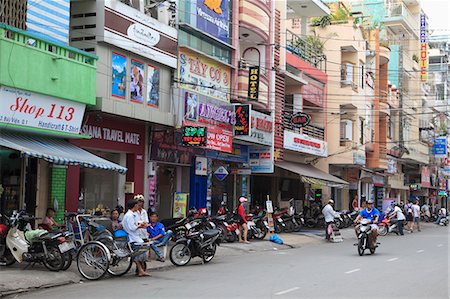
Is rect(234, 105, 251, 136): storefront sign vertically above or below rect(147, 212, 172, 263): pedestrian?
above

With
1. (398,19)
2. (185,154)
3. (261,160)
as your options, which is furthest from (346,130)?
(398,19)

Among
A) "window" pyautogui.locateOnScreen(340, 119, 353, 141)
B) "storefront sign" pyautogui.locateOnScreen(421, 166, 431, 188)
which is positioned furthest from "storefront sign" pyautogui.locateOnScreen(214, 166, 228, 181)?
"storefront sign" pyautogui.locateOnScreen(421, 166, 431, 188)

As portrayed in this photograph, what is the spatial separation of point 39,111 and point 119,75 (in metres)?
4.40

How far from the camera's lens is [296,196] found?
35938mm

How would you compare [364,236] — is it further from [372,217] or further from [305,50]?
[305,50]

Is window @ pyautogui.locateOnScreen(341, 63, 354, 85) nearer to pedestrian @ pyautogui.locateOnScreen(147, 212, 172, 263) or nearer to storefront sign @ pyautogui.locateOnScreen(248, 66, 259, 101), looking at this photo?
storefront sign @ pyautogui.locateOnScreen(248, 66, 259, 101)

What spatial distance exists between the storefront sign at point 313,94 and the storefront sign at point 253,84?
25.9 feet

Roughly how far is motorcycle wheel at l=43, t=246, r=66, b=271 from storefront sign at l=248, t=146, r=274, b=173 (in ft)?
52.2

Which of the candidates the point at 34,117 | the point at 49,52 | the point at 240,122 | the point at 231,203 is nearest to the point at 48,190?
the point at 34,117

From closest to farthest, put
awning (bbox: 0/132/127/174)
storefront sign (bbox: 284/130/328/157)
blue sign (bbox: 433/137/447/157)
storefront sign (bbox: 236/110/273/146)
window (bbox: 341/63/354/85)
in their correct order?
awning (bbox: 0/132/127/174) < storefront sign (bbox: 236/110/273/146) < storefront sign (bbox: 284/130/328/157) < window (bbox: 341/63/354/85) < blue sign (bbox: 433/137/447/157)

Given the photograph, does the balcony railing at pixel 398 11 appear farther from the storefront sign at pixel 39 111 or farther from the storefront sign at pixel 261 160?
the storefront sign at pixel 39 111

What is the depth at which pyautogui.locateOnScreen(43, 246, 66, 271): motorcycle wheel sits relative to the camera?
43.4 ft

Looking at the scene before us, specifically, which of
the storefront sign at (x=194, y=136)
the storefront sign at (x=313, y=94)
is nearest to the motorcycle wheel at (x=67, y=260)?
the storefront sign at (x=194, y=136)

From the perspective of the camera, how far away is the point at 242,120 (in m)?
25.2
